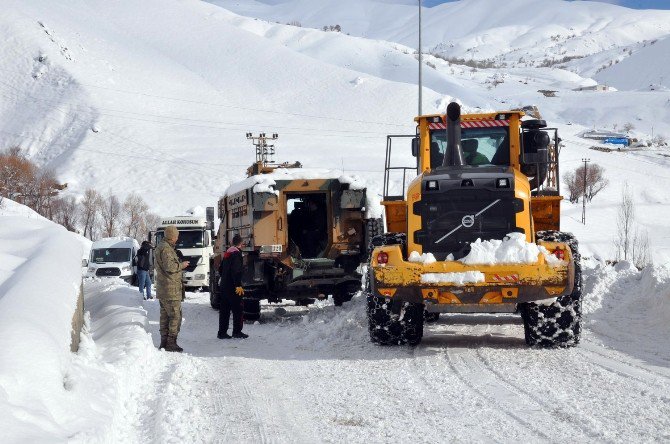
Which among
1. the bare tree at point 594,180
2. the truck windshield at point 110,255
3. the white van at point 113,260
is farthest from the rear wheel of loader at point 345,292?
the bare tree at point 594,180

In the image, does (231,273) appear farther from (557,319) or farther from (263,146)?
(263,146)

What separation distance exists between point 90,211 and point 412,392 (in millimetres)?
58369

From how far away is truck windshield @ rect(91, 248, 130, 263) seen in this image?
31.8 m

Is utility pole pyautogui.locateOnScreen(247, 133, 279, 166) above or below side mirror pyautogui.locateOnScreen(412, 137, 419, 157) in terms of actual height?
above

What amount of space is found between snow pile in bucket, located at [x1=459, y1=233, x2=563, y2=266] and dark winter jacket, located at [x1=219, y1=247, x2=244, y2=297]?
15.7 feet

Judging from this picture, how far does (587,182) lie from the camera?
245 ft

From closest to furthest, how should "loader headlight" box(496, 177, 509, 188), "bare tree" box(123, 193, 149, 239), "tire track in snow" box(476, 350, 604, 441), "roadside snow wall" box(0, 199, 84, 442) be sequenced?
"roadside snow wall" box(0, 199, 84, 442) → "tire track in snow" box(476, 350, 604, 441) → "loader headlight" box(496, 177, 509, 188) → "bare tree" box(123, 193, 149, 239)

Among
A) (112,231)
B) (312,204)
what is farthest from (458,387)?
(112,231)

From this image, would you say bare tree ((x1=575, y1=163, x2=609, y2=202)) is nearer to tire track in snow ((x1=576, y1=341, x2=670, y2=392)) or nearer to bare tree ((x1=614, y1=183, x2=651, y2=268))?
bare tree ((x1=614, y1=183, x2=651, y2=268))

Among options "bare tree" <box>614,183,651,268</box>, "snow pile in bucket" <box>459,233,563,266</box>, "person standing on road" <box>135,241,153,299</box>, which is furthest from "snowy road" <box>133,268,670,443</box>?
"bare tree" <box>614,183,651,268</box>

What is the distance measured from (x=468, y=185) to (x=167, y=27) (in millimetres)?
137301

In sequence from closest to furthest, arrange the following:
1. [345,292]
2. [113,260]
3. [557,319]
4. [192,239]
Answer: [557,319] → [345,292] → [192,239] → [113,260]

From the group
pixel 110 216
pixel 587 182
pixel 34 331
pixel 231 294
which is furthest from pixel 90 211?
pixel 34 331

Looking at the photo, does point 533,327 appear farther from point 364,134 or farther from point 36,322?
point 364,134
